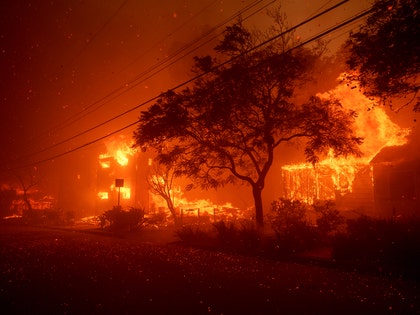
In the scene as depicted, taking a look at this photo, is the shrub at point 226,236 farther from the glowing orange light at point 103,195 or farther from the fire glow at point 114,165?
the glowing orange light at point 103,195

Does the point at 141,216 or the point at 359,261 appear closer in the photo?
the point at 359,261

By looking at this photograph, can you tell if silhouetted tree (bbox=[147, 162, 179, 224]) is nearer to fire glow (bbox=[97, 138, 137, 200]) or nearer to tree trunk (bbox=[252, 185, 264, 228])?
fire glow (bbox=[97, 138, 137, 200])

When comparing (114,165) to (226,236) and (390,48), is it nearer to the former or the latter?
(226,236)

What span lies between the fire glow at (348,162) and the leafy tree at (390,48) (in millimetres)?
12552

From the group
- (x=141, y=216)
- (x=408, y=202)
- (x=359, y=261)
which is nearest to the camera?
(x=359, y=261)

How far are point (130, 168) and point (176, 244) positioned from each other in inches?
1092

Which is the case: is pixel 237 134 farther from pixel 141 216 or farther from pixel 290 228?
pixel 141 216

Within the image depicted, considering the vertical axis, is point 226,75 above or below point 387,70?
above

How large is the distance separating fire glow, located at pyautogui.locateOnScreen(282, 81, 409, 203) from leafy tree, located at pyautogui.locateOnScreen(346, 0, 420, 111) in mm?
12552

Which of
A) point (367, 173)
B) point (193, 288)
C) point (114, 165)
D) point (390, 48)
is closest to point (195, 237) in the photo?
point (193, 288)

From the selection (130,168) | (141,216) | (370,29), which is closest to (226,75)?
(370,29)

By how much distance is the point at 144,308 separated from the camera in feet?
19.5

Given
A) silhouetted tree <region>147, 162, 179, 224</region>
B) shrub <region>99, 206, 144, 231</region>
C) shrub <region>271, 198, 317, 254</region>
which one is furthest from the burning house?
shrub <region>99, 206, 144, 231</region>

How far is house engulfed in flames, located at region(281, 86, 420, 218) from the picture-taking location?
72.0 feet
